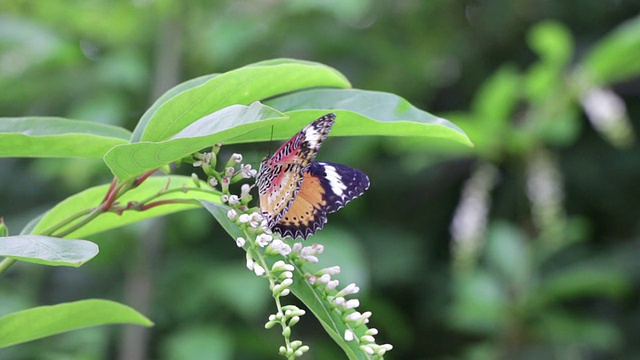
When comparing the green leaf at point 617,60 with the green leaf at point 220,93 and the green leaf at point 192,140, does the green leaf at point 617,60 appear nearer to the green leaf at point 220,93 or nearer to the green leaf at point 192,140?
the green leaf at point 220,93

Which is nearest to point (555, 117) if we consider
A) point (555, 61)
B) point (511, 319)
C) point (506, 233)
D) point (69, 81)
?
point (555, 61)

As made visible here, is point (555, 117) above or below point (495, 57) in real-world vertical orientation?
below

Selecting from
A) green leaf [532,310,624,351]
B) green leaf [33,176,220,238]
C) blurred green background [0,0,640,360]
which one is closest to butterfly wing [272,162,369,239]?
green leaf [33,176,220,238]

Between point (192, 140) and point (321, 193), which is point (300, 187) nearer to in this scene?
point (321, 193)

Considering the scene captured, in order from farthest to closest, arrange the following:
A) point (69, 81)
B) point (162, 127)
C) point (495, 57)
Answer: point (495, 57), point (69, 81), point (162, 127)

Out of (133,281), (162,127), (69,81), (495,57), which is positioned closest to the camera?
(162,127)

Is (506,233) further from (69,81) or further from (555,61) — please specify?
(69,81)

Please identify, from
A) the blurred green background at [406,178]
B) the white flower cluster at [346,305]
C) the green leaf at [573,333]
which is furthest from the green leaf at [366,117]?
the green leaf at [573,333]
